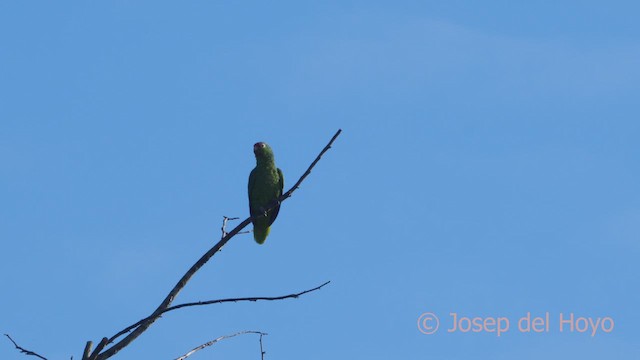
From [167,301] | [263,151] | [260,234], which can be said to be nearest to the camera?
[167,301]

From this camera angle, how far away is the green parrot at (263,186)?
12.1m

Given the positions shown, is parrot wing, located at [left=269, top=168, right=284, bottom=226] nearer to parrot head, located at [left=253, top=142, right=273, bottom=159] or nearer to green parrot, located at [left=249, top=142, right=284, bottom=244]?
green parrot, located at [left=249, top=142, right=284, bottom=244]

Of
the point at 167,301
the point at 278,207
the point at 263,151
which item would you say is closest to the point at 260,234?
the point at 278,207

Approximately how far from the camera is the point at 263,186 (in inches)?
479

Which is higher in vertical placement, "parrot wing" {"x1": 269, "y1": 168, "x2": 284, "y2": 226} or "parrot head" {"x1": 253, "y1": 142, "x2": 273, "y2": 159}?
"parrot head" {"x1": 253, "y1": 142, "x2": 273, "y2": 159}

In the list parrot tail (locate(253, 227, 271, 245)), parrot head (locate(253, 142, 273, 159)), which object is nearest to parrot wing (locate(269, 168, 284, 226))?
parrot tail (locate(253, 227, 271, 245))

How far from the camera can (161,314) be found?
3502 millimetres

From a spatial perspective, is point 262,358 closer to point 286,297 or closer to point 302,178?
point 286,297

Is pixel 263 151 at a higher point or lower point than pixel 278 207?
higher

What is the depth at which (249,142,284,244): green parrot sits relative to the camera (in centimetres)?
1209

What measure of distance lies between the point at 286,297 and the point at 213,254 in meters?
0.48

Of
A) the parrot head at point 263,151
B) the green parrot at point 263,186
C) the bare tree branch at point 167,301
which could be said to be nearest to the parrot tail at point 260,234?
the green parrot at point 263,186

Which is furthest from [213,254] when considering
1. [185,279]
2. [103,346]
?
[103,346]

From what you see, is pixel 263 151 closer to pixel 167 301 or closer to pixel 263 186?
pixel 263 186
